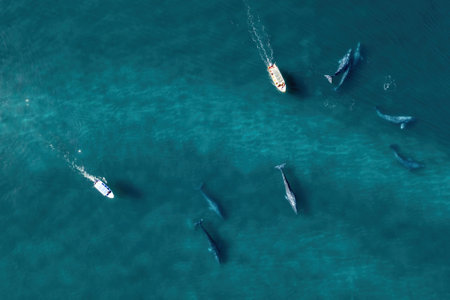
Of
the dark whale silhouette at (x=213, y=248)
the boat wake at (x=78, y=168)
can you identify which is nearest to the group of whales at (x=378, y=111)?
the dark whale silhouette at (x=213, y=248)

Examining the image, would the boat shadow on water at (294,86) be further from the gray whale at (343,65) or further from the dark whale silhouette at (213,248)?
the dark whale silhouette at (213,248)

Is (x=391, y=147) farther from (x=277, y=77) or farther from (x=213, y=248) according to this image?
(x=213, y=248)

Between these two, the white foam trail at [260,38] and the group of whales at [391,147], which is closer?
the group of whales at [391,147]

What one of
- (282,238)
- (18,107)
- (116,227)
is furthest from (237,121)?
(18,107)

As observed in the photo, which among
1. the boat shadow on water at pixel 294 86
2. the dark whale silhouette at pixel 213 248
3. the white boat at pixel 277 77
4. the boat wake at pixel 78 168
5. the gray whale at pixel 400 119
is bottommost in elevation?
the dark whale silhouette at pixel 213 248

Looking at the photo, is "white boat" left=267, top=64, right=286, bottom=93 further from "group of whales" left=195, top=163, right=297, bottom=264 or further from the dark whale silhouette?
the dark whale silhouette

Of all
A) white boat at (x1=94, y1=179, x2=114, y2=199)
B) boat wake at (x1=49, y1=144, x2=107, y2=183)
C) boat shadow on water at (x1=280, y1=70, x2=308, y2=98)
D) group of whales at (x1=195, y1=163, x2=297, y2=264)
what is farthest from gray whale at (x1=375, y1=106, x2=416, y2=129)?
boat wake at (x1=49, y1=144, x2=107, y2=183)
